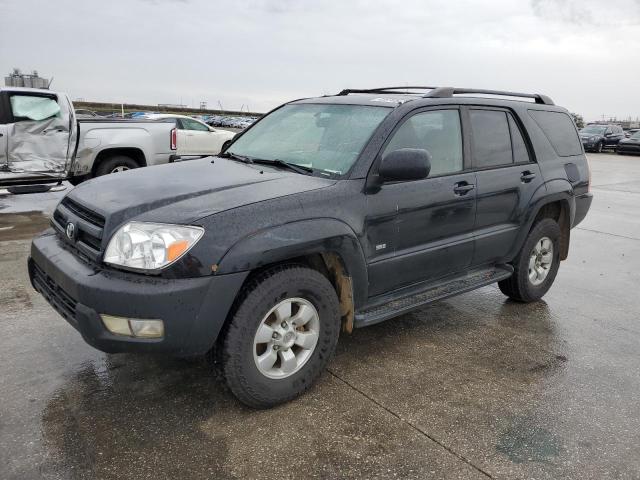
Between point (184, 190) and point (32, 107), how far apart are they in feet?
22.5

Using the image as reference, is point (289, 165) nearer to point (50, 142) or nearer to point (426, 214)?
point (426, 214)

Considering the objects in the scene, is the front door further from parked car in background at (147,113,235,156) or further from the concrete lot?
parked car in background at (147,113,235,156)

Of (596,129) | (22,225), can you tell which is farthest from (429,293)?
(596,129)

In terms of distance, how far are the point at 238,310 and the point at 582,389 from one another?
2193 mm

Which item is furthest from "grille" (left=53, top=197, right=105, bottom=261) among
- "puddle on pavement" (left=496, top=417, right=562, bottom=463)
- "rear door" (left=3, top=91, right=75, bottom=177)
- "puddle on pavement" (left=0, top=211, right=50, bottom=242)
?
"rear door" (left=3, top=91, right=75, bottom=177)

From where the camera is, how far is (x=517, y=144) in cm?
437

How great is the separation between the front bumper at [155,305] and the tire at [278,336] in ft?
0.36

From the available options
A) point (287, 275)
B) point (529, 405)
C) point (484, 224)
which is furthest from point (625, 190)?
point (287, 275)

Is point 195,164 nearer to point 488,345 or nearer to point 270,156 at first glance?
point 270,156

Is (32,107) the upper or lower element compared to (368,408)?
upper

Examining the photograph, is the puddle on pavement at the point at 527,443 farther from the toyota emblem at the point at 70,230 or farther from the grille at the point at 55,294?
the toyota emblem at the point at 70,230

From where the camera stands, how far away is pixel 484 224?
4016mm

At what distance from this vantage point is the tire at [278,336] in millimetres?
2703

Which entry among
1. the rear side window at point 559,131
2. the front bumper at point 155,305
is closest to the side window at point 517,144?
the rear side window at point 559,131
